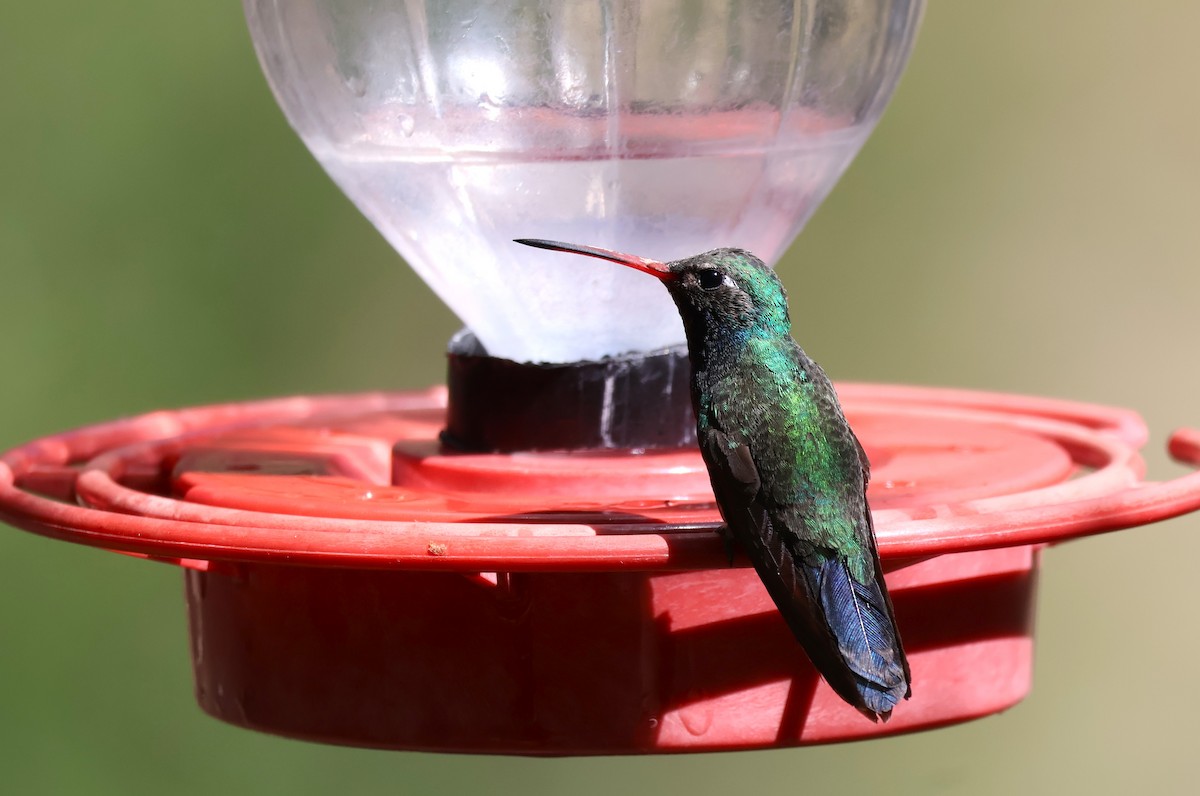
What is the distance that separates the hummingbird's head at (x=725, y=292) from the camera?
6.18 feet

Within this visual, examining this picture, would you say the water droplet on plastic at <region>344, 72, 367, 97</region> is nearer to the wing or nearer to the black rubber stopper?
the black rubber stopper

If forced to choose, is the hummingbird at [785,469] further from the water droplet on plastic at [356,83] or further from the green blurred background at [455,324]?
the green blurred background at [455,324]

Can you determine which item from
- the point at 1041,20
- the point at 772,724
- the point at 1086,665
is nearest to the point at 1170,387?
the point at 1086,665

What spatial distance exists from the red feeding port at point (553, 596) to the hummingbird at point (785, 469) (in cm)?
6

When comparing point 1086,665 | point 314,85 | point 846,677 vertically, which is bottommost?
point 1086,665

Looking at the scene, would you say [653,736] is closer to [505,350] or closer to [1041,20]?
[505,350]

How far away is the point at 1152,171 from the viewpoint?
4.98 metres

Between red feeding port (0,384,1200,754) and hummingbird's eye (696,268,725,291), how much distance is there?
24cm

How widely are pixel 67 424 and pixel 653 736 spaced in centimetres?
342

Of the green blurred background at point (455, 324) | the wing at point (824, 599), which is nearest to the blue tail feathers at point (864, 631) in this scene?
the wing at point (824, 599)

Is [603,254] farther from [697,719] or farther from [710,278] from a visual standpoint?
[697,719]

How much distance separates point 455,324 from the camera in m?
5.05

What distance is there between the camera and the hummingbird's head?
1885mm

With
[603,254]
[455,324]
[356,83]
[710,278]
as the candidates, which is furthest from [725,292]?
[455,324]
